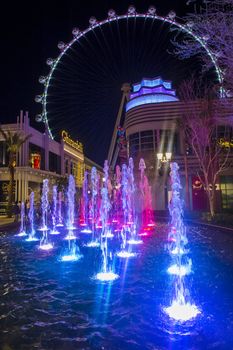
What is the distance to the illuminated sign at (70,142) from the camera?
184ft

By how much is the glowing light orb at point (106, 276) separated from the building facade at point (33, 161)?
2821cm

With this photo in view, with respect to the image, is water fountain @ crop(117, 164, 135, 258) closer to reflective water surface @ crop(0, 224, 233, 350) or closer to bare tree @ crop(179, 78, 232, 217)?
reflective water surface @ crop(0, 224, 233, 350)

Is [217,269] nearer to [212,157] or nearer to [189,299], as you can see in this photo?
[189,299]

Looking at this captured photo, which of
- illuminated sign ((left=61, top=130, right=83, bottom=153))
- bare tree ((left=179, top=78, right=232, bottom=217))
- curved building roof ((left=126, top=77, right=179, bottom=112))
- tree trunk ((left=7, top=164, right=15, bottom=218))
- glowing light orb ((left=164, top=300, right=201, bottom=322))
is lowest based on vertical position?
glowing light orb ((left=164, top=300, right=201, bottom=322))

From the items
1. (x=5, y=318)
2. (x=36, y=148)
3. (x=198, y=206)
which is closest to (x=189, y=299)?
(x=5, y=318)

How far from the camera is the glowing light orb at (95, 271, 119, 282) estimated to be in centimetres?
760

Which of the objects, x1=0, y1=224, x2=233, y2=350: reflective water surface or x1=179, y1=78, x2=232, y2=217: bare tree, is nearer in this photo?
x1=0, y1=224, x2=233, y2=350: reflective water surface

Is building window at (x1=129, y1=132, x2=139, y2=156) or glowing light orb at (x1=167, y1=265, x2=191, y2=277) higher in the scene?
building window at (x1=129, y1=132, x2=139, y2=156)

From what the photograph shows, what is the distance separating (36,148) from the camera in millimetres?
42688

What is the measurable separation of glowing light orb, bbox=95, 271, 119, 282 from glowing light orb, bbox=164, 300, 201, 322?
2164mm

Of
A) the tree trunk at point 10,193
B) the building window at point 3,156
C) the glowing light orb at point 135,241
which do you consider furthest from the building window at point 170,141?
the glowing light orb at point 135,241

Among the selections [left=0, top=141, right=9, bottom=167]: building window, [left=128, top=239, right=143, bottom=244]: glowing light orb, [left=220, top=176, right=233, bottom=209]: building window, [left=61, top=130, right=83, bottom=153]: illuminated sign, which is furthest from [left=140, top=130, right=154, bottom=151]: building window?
[left=128, top=239, right=143, bottom=244]: glowing light orb

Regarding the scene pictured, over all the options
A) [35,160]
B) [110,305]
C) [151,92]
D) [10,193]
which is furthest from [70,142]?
[110,305]

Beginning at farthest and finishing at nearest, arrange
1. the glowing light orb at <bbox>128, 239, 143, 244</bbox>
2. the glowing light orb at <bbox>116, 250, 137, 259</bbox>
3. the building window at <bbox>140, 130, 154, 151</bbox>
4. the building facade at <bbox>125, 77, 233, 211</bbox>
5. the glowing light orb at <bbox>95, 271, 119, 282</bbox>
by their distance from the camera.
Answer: the building window at <bbox>140, 130, 154, 151</bbox>, the building facade at <bbox>125, 77, 233, 211</bbox>, the glowing light orb at <bbox>128, 239, 143, 244</bbox>, the glowing light orb at <bbox>116, 250, 137, 259</bbox>, the glowing light orb at <bbox>95, 271, 119, 282</bbox>
